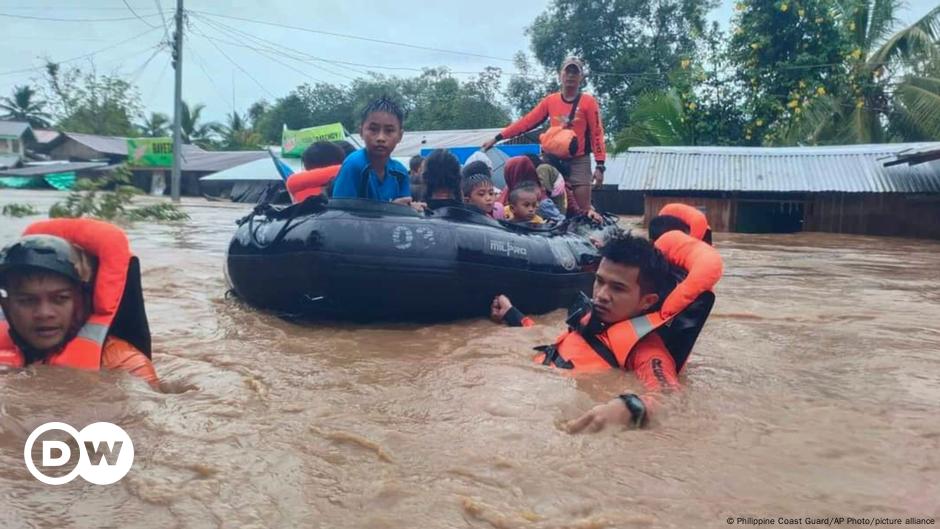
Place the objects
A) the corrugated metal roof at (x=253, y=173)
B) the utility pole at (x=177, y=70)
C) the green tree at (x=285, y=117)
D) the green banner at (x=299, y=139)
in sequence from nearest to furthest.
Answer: the green banner at (x=299, y=139) → the utility pole at (x=177, y=70) → the corrugated metal roof at (x=253, y=173) → the green tree at (x=285, y=117)

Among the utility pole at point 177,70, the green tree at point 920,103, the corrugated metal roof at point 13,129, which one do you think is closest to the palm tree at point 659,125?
the green tree at point 920,103

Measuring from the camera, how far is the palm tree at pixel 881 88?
60.2 feet

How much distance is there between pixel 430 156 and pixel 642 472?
3.33 meters

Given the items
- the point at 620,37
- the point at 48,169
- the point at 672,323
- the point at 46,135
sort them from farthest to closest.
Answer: the point at 46,135 < the point at 48,169 < the point at 620,37 < the point at 672,323

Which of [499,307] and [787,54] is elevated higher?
[787,54]

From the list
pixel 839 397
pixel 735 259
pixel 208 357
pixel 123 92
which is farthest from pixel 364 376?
pixel 123 92

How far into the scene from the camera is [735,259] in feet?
32.6

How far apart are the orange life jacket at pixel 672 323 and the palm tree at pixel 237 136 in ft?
144

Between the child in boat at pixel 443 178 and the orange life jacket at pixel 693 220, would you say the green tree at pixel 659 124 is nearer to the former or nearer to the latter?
the child in boat at pixel 443 178

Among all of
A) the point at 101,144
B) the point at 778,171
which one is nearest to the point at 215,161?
the point at 101,144

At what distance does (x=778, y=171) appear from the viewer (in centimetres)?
1658

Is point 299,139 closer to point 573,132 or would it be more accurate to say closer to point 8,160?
point 573,132

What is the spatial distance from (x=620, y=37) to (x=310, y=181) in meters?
27.3

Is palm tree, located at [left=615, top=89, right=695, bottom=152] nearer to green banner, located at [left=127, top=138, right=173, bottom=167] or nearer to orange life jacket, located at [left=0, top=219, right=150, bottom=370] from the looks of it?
orange life jacket, located at [left=0, top=219, right=150, bottom=370]
